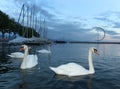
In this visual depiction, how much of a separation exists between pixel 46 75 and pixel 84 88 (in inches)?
145

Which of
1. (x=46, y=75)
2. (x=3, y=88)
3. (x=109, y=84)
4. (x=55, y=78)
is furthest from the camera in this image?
(x=46, y=75)

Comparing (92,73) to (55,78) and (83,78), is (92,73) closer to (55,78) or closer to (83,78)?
(83,78)

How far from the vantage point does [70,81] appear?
46.1ft

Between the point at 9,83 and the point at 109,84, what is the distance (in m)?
5.11

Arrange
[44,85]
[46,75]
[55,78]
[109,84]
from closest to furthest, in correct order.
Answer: [44,85] < [109,84] < [55,78] < [46,75]

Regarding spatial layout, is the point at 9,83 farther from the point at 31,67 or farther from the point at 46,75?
the point at 31,67

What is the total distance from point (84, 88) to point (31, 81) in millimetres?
2947

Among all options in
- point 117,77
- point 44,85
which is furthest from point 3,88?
point 117,77

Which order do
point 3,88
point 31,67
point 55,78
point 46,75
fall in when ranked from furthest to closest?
point 31,67 → point 46,75 → point 55,78 → point 3,88

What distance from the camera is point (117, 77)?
1596cm

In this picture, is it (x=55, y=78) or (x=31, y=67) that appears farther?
(x=31, y=67)

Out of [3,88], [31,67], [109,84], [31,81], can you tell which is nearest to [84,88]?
[109,84]

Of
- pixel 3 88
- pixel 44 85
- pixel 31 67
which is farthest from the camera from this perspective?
pixel 31 67

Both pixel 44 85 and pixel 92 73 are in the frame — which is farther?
pixel 92 73
